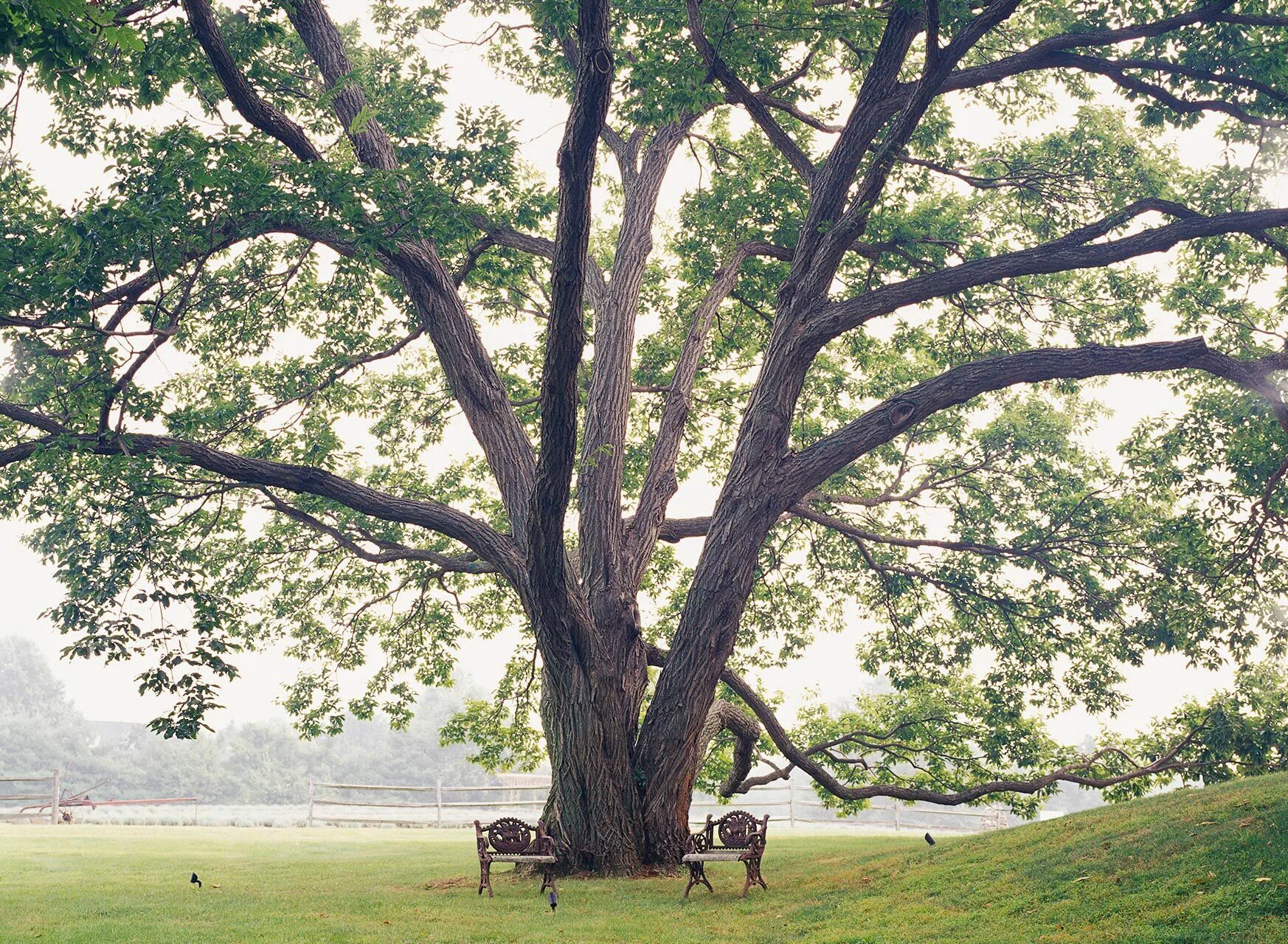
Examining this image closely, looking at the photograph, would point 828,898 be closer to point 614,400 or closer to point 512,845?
point 512,845

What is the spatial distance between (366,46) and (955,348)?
34.6ft

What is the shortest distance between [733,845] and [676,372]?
22.9ft

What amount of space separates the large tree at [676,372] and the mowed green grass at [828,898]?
6.38 ft

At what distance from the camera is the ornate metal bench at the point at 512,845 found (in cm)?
1169

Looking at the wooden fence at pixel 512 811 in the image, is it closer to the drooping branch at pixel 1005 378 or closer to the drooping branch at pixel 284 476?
the drooping branch at pixel 284 476

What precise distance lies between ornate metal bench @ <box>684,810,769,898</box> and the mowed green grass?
22 cm

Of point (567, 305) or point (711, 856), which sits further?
point (711, 856)

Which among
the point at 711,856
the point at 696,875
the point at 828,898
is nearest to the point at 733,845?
the point at 696,875

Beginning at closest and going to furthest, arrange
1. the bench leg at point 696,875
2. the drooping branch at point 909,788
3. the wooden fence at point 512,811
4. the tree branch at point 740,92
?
the bench leg at point 696,875 → the tree branch at point 740,92 → the drooping branch at point 909,788 → the wooden fence at point 512,811

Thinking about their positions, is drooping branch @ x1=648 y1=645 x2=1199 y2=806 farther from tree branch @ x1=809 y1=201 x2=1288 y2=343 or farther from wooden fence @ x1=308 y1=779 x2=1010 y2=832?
wooden fence @ x1=308 y1=779 x2=1010 y2=832

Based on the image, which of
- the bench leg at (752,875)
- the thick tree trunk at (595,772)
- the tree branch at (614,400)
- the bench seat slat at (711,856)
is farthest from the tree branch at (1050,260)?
the bench leg at (752,875)

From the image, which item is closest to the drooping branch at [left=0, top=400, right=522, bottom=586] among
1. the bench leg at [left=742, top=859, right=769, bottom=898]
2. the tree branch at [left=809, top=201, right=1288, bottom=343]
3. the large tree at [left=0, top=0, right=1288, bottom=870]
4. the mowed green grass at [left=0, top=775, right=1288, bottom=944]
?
the large tree at [left=0, top=0, right=1288, bottom=870]

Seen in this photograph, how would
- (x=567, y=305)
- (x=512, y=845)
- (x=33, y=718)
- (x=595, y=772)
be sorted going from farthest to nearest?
(x=33, y=718) < (x=595, y=772) < (x=512, y=845) < (x=567, y=305)

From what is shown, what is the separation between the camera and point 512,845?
12.1m
